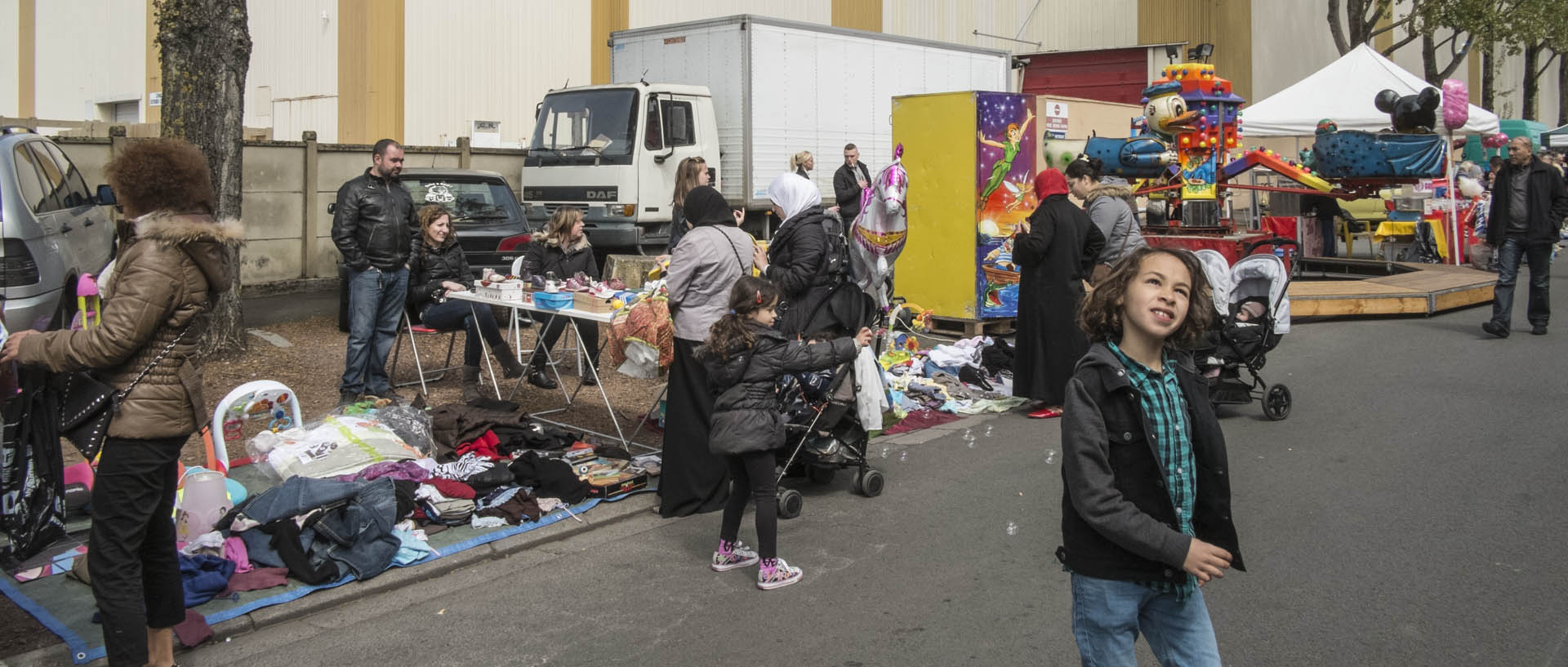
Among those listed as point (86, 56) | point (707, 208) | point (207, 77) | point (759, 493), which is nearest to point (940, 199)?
point (707, 208)

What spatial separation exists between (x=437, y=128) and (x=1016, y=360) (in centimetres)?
1697

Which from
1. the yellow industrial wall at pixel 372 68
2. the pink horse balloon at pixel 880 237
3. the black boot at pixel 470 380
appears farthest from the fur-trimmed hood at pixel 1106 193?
the yellow industrial wall at pixel 372 68

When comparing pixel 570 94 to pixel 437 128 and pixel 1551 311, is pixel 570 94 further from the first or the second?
pixel 1551 311

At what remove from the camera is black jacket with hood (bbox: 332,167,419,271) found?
8680 mm

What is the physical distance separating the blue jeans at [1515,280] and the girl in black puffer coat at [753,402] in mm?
9489

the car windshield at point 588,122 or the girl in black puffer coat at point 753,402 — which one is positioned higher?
the car windshield at point 588,122

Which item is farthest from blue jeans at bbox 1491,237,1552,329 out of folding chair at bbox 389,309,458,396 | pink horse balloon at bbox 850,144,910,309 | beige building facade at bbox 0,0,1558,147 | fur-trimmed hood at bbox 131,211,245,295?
beige building facade at bbox 0,0,1558,147

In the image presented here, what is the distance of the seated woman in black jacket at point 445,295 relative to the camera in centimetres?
945

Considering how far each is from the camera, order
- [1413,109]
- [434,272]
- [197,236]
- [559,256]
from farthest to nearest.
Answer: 1. [1413,109]
2. [559,256]
3. [434,272]
4. [197,236]

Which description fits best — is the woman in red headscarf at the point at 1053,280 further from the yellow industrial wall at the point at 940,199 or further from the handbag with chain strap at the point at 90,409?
the handbag with chain strap at the point at 90,409

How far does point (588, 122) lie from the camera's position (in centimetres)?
1728

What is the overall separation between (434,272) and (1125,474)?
24.7 feet

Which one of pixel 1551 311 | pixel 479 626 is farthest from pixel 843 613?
pixel 1551 311

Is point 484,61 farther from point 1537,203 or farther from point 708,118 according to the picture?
point 1537,203
